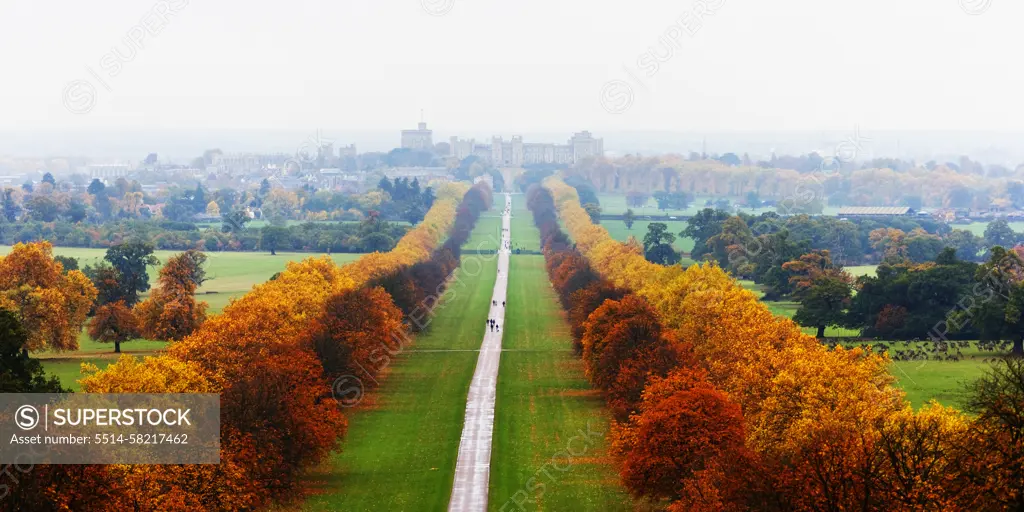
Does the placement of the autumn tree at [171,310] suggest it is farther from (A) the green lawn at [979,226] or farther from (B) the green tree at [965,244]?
(A) the green lawn at [979,226]

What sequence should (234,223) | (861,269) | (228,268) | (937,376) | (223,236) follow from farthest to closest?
1. (234,223)
2. (223,236)
3. (861,269)
4. (228,268)
5. (937,376)

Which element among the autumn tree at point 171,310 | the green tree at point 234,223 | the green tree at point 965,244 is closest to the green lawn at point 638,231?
the green tree at point 965,244

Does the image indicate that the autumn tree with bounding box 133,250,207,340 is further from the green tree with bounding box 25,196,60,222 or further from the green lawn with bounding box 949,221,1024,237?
the green lawn with bounding box 949,221,1024,237

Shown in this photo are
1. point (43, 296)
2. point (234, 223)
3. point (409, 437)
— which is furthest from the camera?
point (234, 223)

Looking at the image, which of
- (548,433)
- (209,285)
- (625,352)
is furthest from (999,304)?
(209,285)

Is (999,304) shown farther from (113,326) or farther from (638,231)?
(638,231)

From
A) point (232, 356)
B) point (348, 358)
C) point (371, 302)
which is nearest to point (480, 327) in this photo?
point (371, 302)

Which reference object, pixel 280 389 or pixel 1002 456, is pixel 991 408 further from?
pixel 280 389

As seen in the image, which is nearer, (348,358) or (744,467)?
(744,467)

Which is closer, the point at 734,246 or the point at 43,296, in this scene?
the point at 43,296
